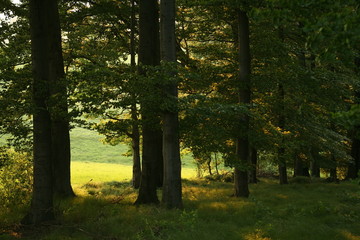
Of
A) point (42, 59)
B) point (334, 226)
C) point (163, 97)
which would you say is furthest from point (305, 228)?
point (42, 59)

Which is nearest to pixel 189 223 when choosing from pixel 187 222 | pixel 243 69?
pixel 187 222

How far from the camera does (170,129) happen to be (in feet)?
38.4

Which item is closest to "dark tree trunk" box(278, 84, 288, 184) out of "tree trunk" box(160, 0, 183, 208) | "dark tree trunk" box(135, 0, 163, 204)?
"tree trunk" box(160, 0, 183, 208)

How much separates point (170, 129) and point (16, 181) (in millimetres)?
6572

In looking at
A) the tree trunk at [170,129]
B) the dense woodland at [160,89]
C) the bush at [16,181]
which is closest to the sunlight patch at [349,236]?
the dense woodland at [160,89]

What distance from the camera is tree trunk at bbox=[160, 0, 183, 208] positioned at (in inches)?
452

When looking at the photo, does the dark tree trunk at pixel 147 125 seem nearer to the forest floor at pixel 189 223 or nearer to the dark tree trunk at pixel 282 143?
the forest floor at pixel 189 223

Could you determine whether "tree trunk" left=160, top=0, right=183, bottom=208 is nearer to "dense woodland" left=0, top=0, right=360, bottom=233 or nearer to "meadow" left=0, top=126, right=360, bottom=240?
"dense woodland" left=0, top=0, right=360, bottom=233

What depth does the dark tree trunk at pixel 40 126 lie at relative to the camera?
32.6 feet

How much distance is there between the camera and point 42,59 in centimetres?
1015

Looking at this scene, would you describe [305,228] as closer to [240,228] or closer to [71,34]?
[240,228]

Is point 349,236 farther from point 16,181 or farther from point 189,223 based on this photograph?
point 16,181

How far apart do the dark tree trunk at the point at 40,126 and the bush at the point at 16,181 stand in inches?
89.5

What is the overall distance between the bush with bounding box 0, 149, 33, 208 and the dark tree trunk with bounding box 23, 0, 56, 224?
2.27m
